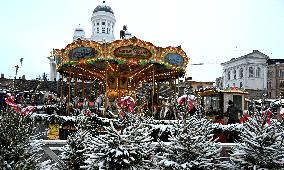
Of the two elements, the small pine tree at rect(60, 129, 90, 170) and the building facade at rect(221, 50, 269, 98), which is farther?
the building facade at rect(221, 50, 269, 98)

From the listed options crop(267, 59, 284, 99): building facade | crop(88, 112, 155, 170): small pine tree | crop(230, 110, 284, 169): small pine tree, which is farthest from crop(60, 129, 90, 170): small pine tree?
crop(267, 59, 284, 99): building facade

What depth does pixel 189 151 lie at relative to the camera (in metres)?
4.94

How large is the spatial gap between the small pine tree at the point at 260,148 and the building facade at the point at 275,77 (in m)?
66.4

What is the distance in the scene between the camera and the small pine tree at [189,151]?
16.0 ft

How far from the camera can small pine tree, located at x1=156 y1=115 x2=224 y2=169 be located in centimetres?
488

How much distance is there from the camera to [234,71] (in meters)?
72.4

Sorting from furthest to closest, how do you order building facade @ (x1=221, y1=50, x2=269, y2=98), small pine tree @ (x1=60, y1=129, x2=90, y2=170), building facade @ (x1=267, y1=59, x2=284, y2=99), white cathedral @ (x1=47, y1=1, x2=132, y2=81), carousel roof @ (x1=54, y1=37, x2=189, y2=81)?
white cathedral @ (x1=47, y1=1, x2=132, y2=81) → building facade @ (x1=267, y1=59, x2=284, y2=99) → building facade @ (x1=221, y1=50, x2=269, y2=98) → carousel roof @ (x1=54, y1=37, x2=189, y2=81) → small pine tree @ (x1=60, y1=129, x2=90, y2=170)

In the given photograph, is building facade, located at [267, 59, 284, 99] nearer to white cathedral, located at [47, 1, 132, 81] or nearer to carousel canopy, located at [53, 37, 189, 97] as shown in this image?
white cathedral, located at [47, 1, 132, 81]

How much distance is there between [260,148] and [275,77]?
226 feet

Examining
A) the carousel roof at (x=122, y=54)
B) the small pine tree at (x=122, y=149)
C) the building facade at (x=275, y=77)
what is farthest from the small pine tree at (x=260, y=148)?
the building facade at (x=275, y=77)

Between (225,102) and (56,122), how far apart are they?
12.6m

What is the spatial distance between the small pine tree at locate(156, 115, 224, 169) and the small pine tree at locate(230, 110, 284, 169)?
0.34 meters

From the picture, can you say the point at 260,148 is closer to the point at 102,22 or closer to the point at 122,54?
the point at 122,54

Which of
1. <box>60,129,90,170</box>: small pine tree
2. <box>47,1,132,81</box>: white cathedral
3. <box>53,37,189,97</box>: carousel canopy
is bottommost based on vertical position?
<box>60,129,90,170</box>: small pine tree
